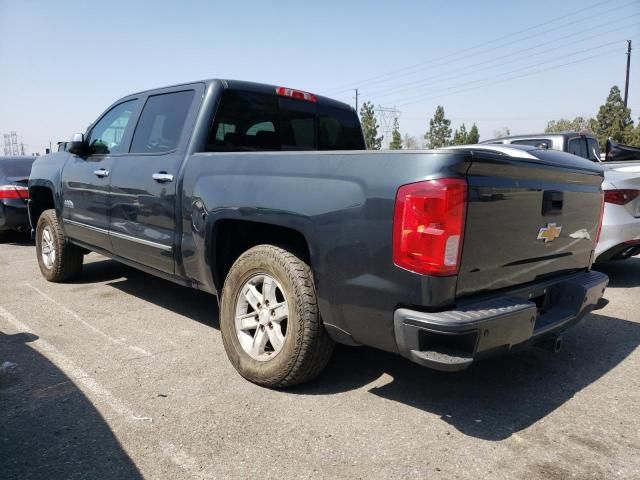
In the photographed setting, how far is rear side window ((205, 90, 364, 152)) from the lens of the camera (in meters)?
3.78

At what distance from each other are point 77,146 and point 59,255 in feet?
4.48

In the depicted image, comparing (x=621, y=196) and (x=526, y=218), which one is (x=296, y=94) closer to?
(x=526, y=218)

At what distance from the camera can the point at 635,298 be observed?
5176 mm

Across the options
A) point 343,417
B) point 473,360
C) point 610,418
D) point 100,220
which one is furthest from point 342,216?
point 100,220

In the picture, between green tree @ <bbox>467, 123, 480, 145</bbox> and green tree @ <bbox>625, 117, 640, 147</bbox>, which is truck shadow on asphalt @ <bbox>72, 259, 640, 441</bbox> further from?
green tree @ <bbox>467, 123, 480, 145</bbox>

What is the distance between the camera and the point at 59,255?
5.50 meters

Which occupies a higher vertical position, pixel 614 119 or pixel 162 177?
pixel 614 119

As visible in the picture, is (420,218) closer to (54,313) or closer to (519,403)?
(519,403)

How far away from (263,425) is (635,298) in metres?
4.45

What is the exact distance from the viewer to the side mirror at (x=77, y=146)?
15.9 feet

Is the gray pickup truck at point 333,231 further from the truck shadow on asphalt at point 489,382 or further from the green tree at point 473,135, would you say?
the green tree at point 473,135

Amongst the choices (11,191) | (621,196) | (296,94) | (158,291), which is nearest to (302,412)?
(296,94)

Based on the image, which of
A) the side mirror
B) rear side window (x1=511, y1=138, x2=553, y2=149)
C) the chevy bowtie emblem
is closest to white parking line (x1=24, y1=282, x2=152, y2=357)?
the side mirror

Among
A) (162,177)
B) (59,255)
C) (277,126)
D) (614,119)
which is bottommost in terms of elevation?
(59,255)
